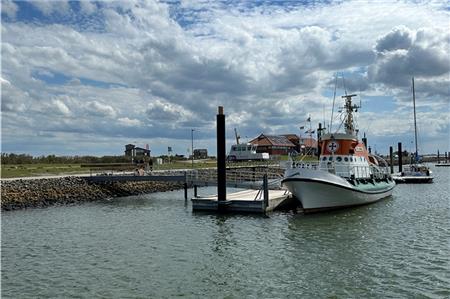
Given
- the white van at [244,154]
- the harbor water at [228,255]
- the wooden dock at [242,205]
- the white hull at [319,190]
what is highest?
the white van at [244,154]

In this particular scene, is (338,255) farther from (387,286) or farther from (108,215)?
(108,215)

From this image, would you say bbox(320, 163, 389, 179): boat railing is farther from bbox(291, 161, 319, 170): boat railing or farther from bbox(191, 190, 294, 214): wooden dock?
bbox(191, 190, 294, 214): wooden dock

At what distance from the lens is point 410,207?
32469 mm

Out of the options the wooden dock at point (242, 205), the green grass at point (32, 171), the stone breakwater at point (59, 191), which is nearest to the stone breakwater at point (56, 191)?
the stone breakwater at point (59, 191)

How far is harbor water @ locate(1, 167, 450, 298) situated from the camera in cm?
1355

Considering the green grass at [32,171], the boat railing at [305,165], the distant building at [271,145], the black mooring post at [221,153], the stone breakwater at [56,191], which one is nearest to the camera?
the black mooring post at [221,153]

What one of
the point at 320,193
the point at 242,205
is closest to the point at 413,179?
the point at 320,193

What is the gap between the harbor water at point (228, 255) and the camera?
1355 cm

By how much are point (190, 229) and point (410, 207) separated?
57.0 feet

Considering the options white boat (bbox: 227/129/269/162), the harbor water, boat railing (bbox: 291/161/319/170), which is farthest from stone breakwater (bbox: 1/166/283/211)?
white boat (bbox: 227/129/269/162)

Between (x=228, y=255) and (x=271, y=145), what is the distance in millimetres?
86018

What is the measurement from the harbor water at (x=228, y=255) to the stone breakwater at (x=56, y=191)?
563 cm

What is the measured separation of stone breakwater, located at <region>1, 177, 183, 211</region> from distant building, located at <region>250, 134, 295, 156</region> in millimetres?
57532

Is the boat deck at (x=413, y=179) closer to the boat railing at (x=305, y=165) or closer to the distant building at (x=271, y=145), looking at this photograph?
the boat railing at (x=305, y=165)
